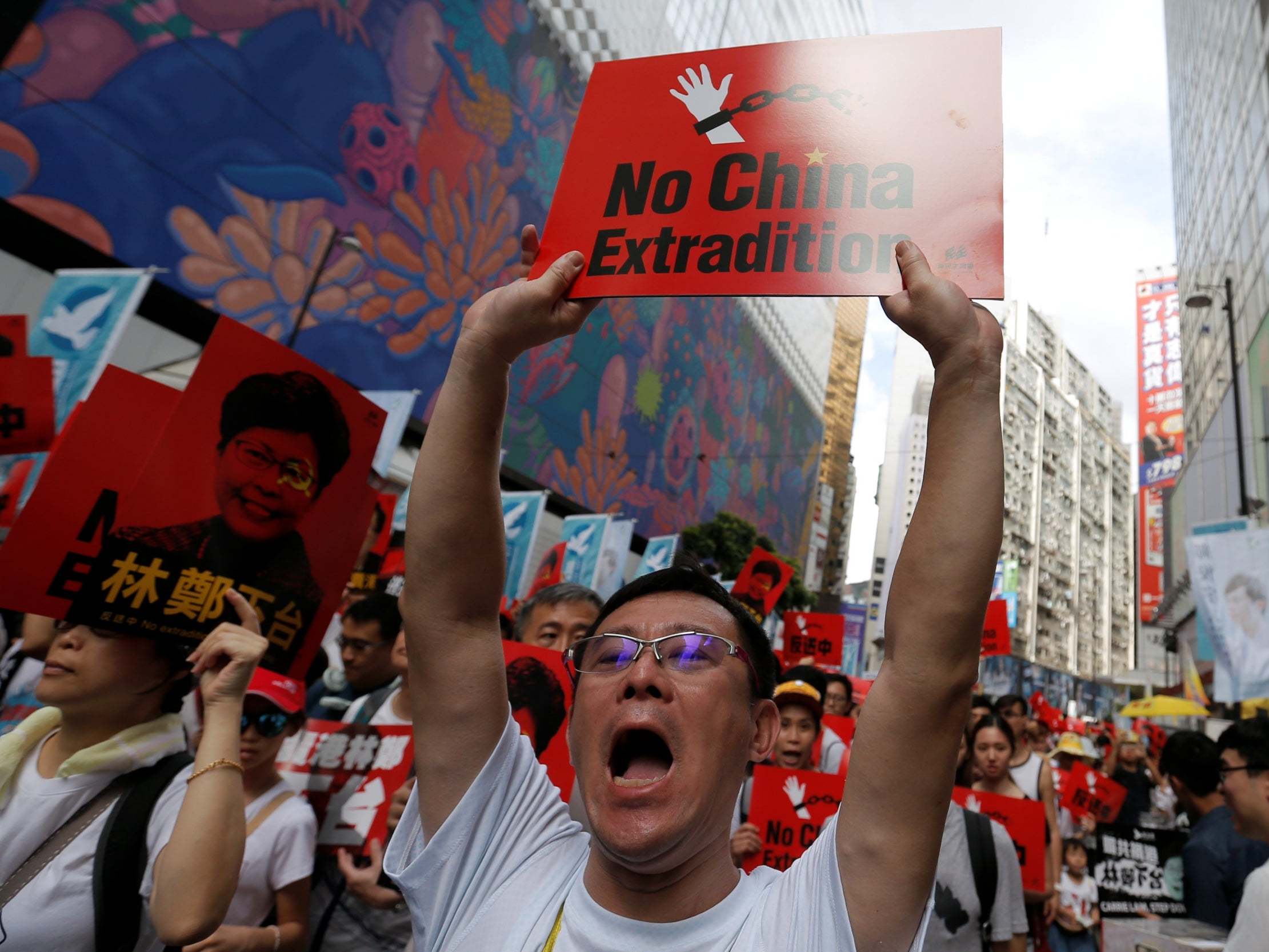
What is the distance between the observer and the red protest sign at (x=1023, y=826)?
412cm

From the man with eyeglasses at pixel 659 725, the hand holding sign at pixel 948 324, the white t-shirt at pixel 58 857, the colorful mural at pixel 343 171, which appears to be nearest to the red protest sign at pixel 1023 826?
the man with eyeglasses at pixel 659 725

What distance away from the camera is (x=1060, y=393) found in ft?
227

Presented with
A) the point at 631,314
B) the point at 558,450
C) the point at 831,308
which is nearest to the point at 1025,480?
the point at 831,308

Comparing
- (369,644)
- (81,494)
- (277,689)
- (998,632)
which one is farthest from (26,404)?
(998,632)

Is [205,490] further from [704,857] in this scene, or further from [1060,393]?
[1060,393]

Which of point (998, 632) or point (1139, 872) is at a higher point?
point (998, 632)

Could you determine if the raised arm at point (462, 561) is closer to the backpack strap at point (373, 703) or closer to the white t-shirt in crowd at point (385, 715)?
the white t-shirt in crowd at point (385, 715)

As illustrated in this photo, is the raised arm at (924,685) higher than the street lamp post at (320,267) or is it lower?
lower

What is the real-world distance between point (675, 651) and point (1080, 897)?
503 centimetres

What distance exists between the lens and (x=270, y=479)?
2621 millimetres

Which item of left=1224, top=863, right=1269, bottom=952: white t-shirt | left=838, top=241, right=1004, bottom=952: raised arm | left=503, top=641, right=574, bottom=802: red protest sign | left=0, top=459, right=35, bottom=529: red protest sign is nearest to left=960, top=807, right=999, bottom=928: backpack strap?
left=1224, top=863, right=1269, bottom=952: white t-shirt

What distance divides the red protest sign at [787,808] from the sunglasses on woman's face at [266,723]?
2.06 meters

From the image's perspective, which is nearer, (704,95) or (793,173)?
(793,173)

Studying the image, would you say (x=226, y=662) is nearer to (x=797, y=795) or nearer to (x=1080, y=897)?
(x=797, y=795)
